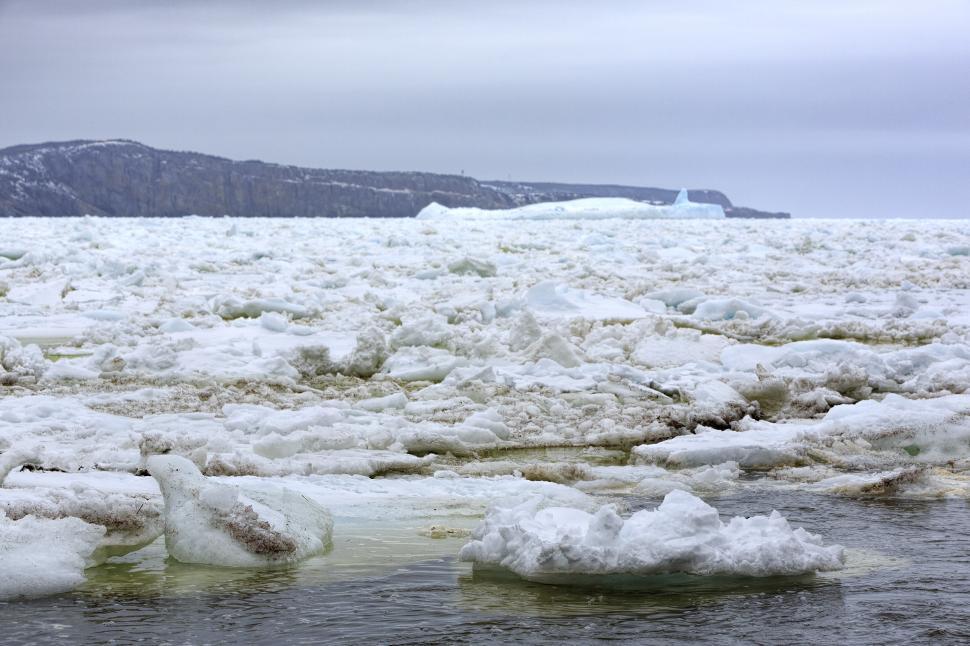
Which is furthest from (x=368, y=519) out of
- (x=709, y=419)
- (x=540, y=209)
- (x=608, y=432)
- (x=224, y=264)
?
(x=540, y=209)

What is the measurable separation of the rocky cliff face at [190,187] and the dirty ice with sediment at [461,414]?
32582 millimetres

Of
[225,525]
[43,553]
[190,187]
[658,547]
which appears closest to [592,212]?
[190,187]

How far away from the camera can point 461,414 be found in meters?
6.39

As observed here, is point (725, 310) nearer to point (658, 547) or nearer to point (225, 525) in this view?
point (658, 547)

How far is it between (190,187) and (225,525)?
152 ft

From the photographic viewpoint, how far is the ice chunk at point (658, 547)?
3.42m

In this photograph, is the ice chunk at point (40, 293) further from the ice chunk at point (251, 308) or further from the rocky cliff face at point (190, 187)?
the rocky cliff face at point (190, 187)

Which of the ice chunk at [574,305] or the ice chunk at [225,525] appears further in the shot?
the ice chunk at [574,305]

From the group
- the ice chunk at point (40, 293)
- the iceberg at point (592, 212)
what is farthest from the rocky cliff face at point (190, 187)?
the ice chunk at point (40, 293)

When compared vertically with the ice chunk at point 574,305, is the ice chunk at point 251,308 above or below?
below

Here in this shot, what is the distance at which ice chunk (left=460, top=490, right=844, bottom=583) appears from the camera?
11.2ft

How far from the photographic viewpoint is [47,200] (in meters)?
43.6

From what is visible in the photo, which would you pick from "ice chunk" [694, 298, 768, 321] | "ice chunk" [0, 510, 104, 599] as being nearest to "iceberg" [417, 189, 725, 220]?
"ice chunk" [694, 298, 768, 321]

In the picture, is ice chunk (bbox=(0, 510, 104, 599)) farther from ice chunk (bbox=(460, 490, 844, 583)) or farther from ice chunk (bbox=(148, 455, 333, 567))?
ice chunk (bbox=(460, 490, 844, 583))
